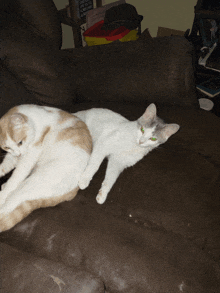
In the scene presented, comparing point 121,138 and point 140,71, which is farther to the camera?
point 140,71

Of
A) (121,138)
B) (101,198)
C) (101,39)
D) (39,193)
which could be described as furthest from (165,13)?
(39,193)

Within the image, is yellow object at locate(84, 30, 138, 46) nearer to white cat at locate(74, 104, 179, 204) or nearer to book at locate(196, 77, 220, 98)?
book at locate(196, 77, 220, 98)

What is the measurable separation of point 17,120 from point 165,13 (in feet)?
11.1

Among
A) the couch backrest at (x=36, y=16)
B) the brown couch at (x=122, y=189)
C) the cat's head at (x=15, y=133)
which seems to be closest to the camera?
the brown couch at (x=122, y=189)

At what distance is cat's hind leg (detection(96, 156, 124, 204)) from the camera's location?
1.03 meters

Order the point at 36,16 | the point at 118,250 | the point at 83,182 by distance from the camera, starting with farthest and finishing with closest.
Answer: the point at 36,16
the point at 83,182
the point at 118,250

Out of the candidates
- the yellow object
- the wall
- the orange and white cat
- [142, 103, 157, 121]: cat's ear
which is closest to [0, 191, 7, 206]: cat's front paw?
the orange and white cat

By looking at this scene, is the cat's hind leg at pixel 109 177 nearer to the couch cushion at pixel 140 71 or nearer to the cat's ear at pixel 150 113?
the cat's ear at pixel 150 113

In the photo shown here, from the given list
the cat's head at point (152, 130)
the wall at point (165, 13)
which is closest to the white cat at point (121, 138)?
the cat's head at point (152, 130)

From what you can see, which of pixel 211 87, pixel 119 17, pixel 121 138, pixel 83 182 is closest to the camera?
pixel 83 182

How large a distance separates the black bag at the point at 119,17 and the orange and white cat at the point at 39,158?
1.84 m

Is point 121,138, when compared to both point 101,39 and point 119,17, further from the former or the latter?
point 119,17

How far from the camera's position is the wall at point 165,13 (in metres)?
2.96

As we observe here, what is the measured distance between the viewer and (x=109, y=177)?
3.66ft
